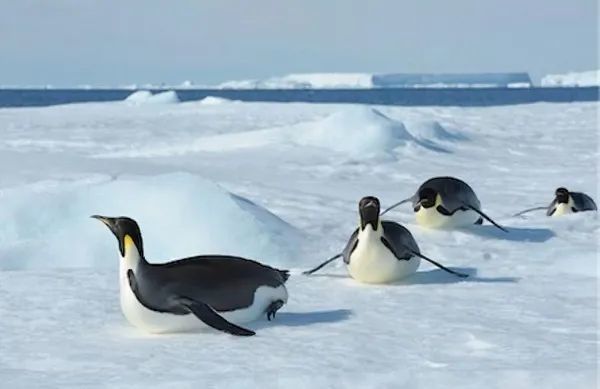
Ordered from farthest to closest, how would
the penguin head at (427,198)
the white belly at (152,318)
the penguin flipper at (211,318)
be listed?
the penguin head at (427,198) → the white belly at (152,318) → the penguin flipper at (211,318)

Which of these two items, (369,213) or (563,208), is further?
(563,208)

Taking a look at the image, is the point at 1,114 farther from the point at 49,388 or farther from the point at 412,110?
the point at 49,388

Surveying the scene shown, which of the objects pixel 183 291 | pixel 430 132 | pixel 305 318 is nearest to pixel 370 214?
pixel 305 318

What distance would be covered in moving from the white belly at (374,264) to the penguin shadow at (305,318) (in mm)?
560

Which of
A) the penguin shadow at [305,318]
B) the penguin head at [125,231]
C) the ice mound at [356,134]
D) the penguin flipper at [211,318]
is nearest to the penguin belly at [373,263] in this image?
the penguin shadow at [305,318]

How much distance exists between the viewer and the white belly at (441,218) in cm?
647

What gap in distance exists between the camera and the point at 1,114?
76.9 ft

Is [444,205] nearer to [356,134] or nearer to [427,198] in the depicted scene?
[427,198]

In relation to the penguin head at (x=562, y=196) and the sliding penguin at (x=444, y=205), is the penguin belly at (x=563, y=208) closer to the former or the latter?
the penguin head at (x=562, y=196)

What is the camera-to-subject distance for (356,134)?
47.8ft

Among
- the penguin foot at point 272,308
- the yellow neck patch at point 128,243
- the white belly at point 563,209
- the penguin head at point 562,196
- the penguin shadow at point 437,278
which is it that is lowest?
the penguin shadow at point 437,278

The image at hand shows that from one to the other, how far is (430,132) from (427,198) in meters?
10.8

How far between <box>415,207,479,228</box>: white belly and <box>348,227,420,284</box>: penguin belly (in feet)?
4.94

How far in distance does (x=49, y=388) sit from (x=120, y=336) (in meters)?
0.74
